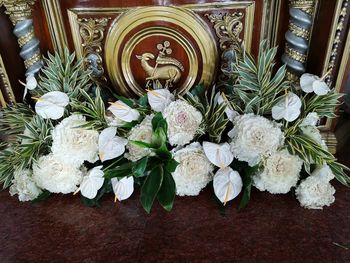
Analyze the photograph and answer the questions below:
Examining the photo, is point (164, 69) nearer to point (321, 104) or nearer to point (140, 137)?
point (140, 137)

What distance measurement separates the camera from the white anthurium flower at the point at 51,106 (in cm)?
92

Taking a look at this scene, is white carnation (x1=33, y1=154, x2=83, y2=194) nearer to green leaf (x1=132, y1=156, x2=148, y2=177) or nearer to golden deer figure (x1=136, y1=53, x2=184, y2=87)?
green leaf (x1=132, y1=156, x2=148, y2=177)

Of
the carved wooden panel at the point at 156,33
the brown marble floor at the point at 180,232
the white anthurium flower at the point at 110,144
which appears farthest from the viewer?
the carved wooden panel at the point at 156,33

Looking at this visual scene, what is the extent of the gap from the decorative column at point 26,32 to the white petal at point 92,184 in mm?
399

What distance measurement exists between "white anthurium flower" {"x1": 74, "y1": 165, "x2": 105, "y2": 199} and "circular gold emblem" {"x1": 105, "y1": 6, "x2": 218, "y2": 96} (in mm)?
335

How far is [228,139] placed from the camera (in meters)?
0.94

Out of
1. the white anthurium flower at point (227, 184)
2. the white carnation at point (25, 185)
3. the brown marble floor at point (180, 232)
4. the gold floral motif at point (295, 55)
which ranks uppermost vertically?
the gold floral motif at point (295, 55)

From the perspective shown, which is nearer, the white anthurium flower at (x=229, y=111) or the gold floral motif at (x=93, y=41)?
the white anthurium flower at (x=229, y=111)

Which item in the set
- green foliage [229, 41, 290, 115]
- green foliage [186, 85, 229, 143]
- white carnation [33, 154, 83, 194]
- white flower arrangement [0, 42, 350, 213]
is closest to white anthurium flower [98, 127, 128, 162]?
white flower arrangement [0, 42, 350, 213]

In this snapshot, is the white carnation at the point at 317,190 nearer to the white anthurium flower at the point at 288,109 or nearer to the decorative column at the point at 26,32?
the white anthurium flower at the point at 288,109

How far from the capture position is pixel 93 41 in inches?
42.8

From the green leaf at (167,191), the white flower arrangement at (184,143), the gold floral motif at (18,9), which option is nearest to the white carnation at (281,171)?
the white flower arrangement at (184,143)

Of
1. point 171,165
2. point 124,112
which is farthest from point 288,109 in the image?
point 124,112

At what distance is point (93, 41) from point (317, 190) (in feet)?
2.59
